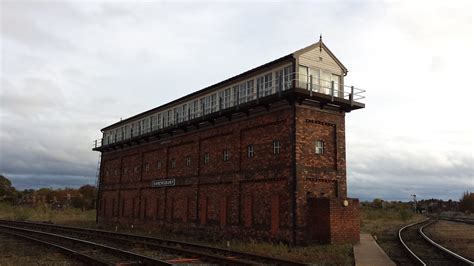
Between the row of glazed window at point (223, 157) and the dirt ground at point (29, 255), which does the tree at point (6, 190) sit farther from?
the dirt ground at point (29, 255)

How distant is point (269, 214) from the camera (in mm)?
21844

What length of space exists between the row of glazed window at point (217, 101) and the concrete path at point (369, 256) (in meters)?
8.75

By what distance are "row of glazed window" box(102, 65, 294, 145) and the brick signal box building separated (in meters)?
0.07

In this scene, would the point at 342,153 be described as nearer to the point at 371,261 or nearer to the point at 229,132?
the point at 229,132

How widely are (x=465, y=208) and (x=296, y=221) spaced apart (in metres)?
89.4

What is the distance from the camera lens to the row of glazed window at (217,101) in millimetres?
22828

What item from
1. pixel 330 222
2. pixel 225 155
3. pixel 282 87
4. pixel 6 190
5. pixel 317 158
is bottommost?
pixel 330 222

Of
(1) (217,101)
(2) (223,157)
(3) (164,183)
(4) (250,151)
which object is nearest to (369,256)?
(4) (250,151)

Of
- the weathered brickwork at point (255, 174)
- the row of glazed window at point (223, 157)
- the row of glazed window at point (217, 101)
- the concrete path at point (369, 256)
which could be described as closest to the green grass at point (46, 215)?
the row of glazed window at point (223, 157)

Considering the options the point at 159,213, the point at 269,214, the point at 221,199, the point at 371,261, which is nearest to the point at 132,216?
the point at 159,213

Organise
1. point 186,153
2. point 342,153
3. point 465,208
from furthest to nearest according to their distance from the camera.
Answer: point 465,208 → point 186,153 → point 342,153

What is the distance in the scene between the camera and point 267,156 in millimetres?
22500

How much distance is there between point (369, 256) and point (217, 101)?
15.4 metres

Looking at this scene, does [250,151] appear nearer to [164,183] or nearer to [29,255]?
[164,183]
